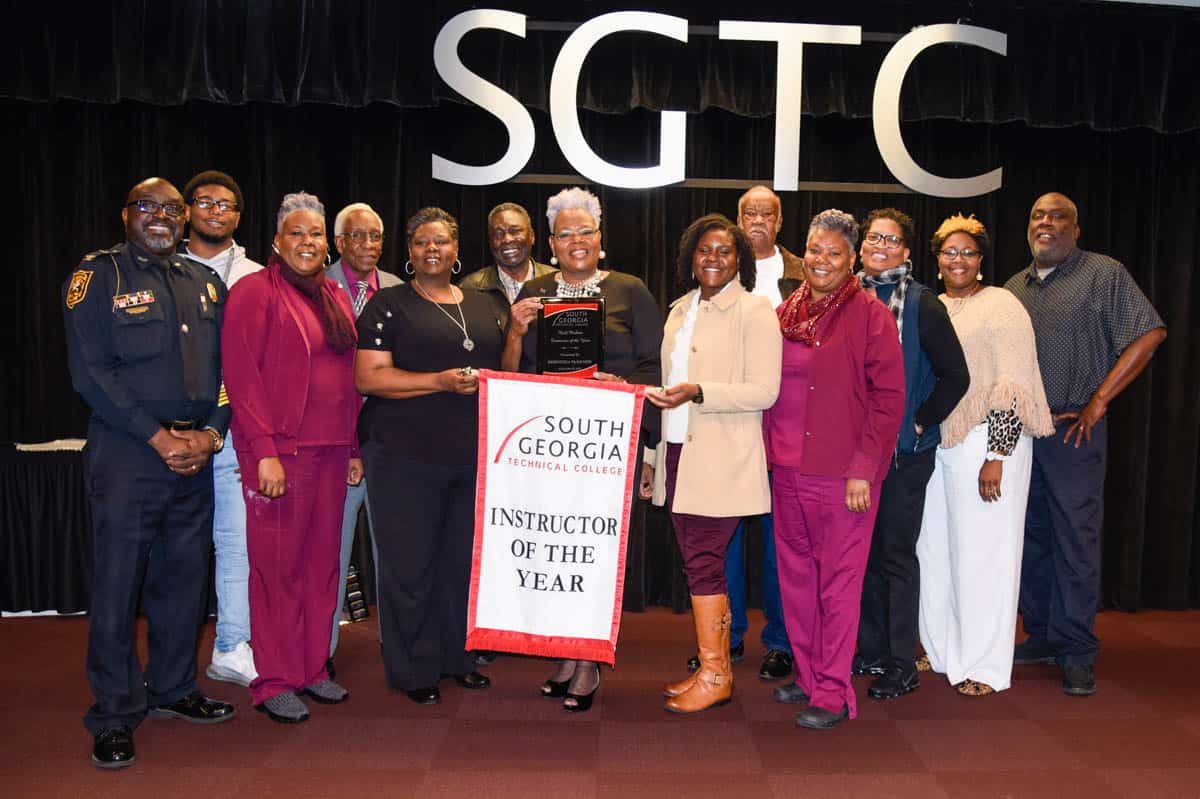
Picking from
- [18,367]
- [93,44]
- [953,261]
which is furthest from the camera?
[18,367]

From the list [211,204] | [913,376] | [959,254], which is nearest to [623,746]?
[913,376]

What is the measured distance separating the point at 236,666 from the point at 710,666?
1.89m

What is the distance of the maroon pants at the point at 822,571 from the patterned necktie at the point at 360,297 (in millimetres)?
1924

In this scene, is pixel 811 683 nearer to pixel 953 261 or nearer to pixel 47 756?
pixel 953 261

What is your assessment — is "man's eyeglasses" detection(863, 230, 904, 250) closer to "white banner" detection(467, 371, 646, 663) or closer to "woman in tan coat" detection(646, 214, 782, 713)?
"woman in tan coat" detection(646, 214, 782, 713)

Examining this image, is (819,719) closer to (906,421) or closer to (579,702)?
(579,702)

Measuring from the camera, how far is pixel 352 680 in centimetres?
369

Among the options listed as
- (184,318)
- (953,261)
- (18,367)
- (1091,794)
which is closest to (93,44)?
(18,367)

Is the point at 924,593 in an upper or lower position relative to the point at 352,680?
upper

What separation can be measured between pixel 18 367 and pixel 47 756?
2.70m

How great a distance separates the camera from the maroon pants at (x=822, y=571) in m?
3.12

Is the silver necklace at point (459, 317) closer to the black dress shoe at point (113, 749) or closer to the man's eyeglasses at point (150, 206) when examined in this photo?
the man's eyeglasses at point (150, 206)

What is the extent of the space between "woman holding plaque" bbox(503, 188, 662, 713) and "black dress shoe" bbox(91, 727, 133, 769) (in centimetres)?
144

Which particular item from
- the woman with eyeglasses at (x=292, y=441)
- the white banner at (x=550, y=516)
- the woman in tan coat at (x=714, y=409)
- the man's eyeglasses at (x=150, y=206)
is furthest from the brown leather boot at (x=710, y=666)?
the man's eyeglasses at (x=150, y=206)
